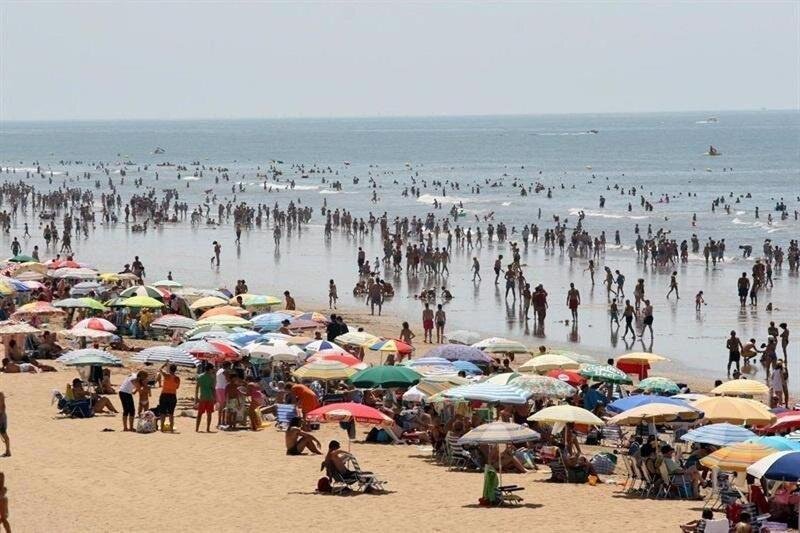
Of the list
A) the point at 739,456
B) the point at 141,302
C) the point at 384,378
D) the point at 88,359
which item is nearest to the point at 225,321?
the point at 141,302

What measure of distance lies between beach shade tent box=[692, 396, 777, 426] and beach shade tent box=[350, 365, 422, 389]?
411cm

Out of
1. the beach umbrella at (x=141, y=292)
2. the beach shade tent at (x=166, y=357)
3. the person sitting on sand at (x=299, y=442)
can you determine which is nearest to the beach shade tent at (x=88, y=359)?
the beach shade tent at (x=166, y=357)

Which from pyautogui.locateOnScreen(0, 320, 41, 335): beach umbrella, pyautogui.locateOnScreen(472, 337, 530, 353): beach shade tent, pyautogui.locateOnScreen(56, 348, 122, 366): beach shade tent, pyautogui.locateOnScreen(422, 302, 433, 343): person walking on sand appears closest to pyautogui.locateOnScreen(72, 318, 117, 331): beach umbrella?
pyautogui.locateOnScreen(0, 320, 41, 335): beach umbrella

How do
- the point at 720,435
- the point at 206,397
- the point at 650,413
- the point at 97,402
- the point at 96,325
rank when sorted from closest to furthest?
the point at 720,435 → the point at 650,413 → the point at 206,397 → the point at 97,402 → the point at 96,325

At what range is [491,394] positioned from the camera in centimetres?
1733

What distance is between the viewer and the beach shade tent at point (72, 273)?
1288 inches

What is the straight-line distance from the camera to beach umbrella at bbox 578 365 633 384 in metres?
20.2

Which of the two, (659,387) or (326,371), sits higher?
(326,371)

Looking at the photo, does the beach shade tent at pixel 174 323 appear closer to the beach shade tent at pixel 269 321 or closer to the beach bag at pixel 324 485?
the beach shade tent at pixel 269 321

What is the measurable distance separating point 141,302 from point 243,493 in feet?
40.7

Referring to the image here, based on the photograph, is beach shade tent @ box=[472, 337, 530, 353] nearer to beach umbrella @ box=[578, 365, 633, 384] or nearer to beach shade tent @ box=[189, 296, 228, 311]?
beach umbrella @ box=[578, 365, 633, 384]

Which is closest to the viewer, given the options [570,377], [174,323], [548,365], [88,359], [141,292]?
[570,377]

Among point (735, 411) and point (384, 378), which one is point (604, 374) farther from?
point (384, 378)

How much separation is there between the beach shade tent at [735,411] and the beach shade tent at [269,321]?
10.1 m
